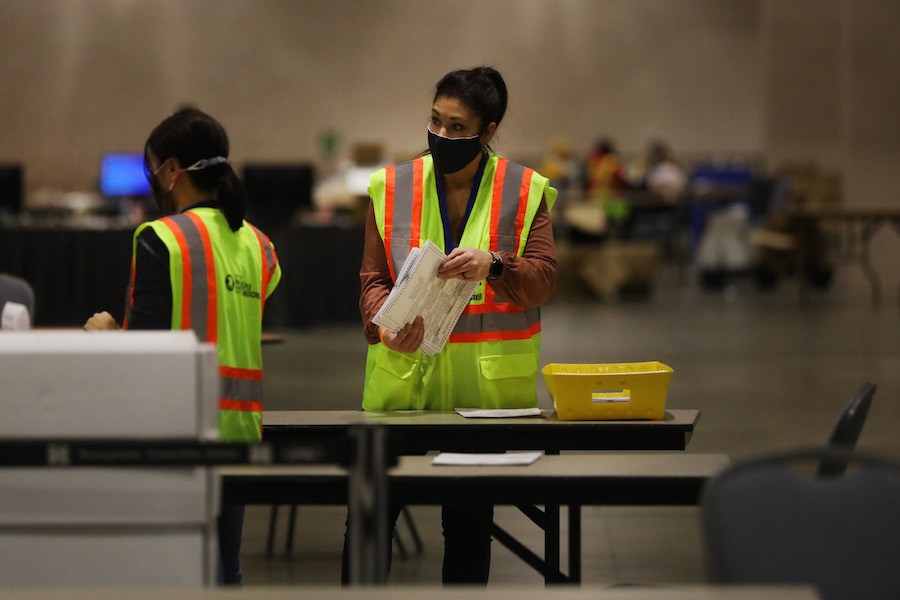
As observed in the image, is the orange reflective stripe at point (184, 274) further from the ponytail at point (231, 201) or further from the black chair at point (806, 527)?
the black chair at point (806, 527)

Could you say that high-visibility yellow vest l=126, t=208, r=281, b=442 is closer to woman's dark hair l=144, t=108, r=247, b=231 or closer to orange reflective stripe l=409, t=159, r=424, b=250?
woman's dark hair l=144, t=108, r=247, b=231

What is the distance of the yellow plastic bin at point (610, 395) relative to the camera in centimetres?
254

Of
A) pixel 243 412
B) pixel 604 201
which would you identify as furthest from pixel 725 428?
pixel 604 201

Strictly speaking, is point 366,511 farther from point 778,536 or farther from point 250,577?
point 250,577

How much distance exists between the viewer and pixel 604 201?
1333 cm

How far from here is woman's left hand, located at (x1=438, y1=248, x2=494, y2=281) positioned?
2.41 meters

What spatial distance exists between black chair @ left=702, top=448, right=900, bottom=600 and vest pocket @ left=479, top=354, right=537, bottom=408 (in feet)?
3.67

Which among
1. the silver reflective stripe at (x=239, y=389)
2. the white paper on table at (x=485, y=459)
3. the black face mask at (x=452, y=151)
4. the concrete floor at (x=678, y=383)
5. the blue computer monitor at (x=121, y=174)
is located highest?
the blue computer monitor at (x=121, y=174)

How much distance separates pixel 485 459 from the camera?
2121mm

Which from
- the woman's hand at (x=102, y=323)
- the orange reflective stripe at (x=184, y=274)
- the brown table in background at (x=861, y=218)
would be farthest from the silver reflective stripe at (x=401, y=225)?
the brown table in background at (x=861, y=218)

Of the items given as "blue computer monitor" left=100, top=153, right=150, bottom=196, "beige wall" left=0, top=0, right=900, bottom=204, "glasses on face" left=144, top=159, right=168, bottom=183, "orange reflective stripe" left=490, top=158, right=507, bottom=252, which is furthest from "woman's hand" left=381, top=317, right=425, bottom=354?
"beige wall" left=0, top=0, right=900, bottom=204

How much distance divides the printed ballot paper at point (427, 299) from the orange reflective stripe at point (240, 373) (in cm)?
29

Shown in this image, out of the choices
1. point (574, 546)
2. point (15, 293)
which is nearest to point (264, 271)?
point (574, 546)

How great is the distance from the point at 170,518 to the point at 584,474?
772 millimetres
